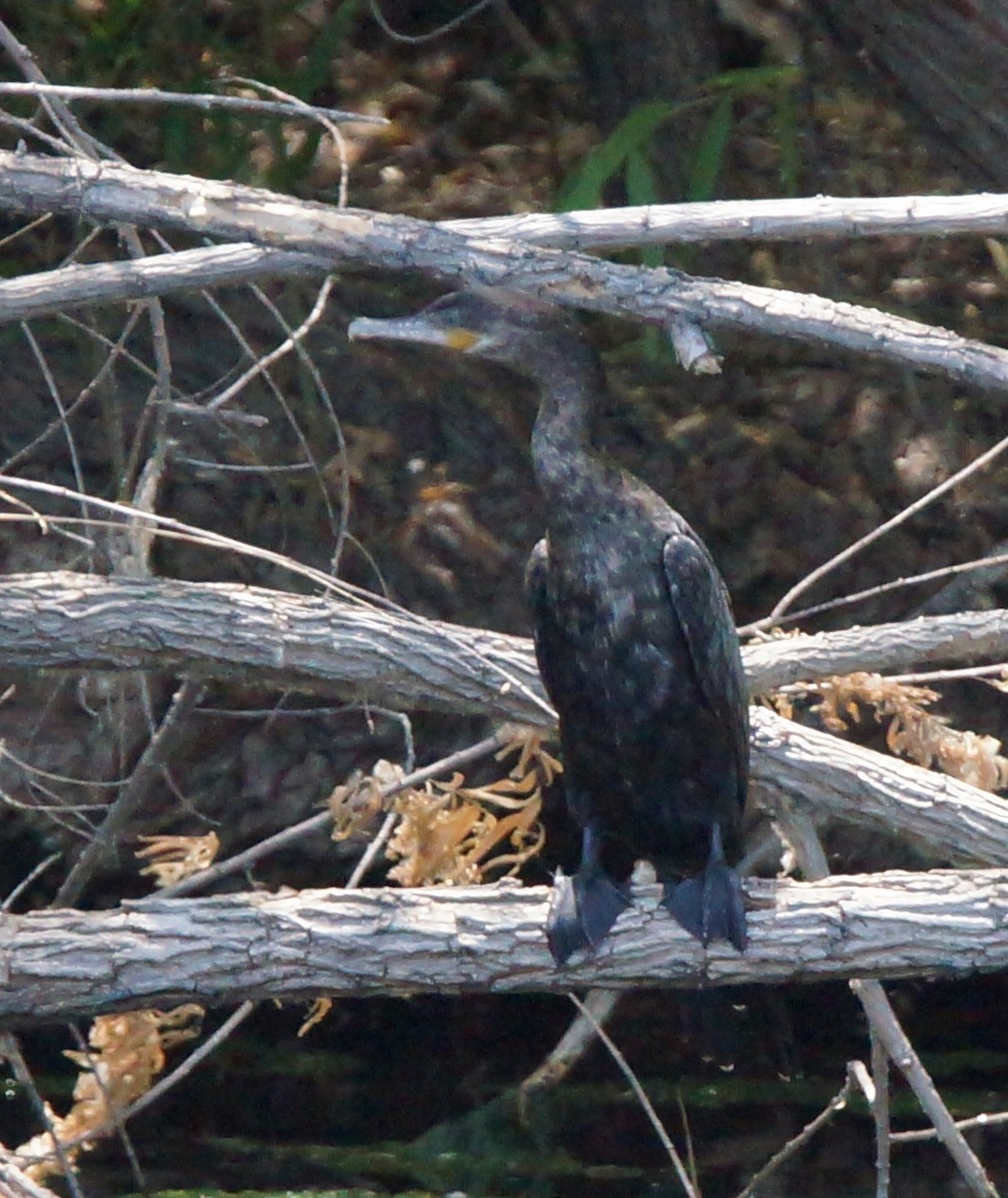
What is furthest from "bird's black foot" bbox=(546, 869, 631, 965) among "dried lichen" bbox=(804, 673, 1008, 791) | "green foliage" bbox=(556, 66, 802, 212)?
"green foliage" bbox=(556, 66, 802, 212)

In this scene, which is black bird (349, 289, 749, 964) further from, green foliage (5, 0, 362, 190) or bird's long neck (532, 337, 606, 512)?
green foliage (5, 0, 362, 190)

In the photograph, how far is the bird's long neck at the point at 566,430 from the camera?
258 cm

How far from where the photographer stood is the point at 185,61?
4.19 meters

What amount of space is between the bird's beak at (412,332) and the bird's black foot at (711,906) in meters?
0.90

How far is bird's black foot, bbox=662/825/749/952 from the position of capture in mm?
2316

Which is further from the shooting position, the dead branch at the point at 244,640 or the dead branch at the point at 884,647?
the dead branch at the point at 884,647

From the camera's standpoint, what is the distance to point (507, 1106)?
444 cm

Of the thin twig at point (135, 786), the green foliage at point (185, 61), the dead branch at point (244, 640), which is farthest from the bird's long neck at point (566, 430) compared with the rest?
the green foliage at point (185, 61)

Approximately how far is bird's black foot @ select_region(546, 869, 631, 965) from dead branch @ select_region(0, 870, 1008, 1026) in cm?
2

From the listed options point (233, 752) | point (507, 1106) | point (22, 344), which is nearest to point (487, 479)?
point (233, 752)

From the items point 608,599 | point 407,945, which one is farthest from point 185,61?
point 407,945

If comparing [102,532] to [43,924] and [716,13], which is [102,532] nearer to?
[43,924]

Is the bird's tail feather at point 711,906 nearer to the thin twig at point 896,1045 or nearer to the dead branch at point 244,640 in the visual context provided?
the thin twig at point 896,1045

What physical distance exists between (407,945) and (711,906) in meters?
0.44
